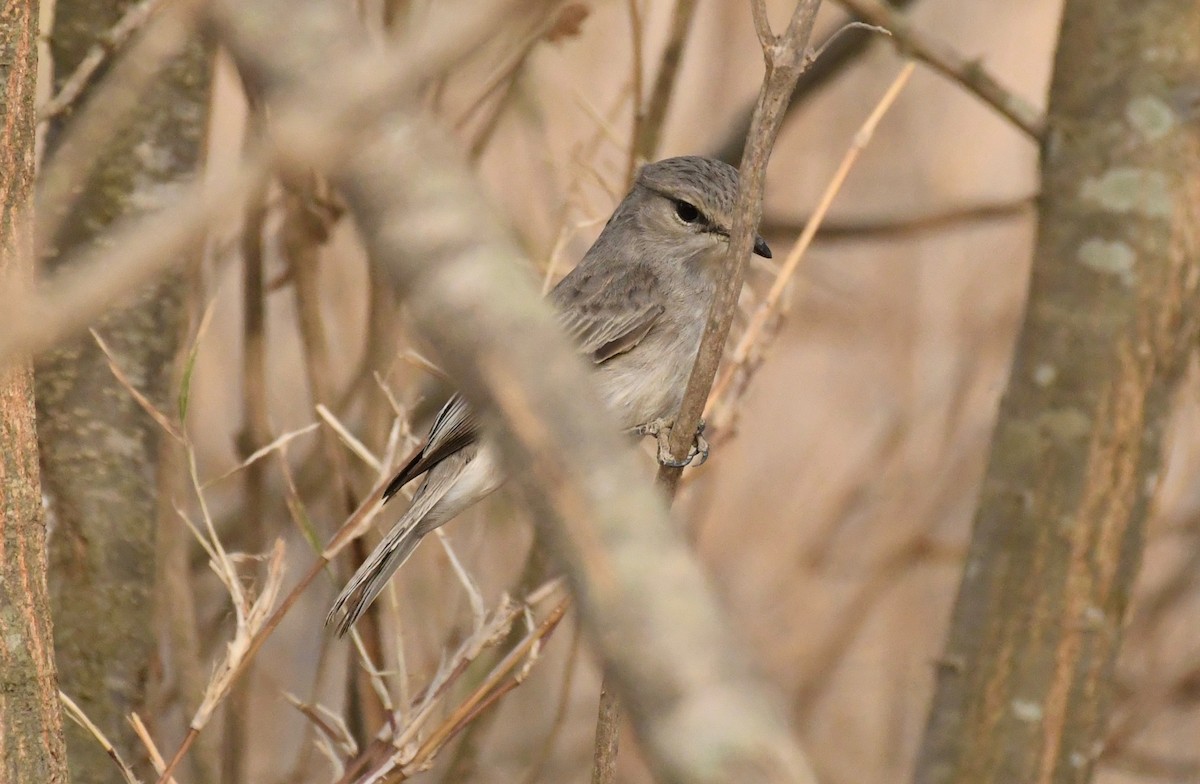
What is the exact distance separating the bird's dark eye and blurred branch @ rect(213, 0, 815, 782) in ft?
10.9

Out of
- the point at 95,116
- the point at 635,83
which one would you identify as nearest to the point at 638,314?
the point at 635,83

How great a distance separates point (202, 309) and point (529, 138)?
1.80 meters

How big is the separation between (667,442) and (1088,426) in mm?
1453

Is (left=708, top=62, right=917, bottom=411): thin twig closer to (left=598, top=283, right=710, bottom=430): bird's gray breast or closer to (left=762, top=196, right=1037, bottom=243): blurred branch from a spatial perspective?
(left=598, top=283, right=710, bottom=430): bird's gray breast

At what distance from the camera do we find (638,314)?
4.26 meters

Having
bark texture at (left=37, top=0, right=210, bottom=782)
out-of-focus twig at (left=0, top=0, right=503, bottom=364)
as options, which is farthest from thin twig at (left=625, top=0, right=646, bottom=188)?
out-of-focus twig at (left=0, top=0, right=503, bottom=364)

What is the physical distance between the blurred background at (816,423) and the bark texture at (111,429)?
4.34 ft

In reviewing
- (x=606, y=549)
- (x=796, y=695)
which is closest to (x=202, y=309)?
(x=796, y=695)

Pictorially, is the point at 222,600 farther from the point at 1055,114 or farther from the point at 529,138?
the point at 1055,114

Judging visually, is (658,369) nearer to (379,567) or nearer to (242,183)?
(379,567)

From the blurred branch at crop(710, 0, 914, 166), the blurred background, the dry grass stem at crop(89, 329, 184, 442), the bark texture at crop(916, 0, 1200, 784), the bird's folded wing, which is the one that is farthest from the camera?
the blurred background

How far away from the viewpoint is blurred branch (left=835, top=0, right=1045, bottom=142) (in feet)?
12.6

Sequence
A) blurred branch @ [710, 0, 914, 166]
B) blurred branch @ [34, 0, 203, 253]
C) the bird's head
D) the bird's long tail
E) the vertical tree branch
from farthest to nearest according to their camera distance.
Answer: blurred branch @ [710, 0, 914, 166]
the bird's head
the bird's long tail
blurred branch @ [34, 0, 203, 253]
the vertical tree branch

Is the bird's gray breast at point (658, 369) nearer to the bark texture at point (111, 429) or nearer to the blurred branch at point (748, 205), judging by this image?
the bark texture at point (111, 429)
